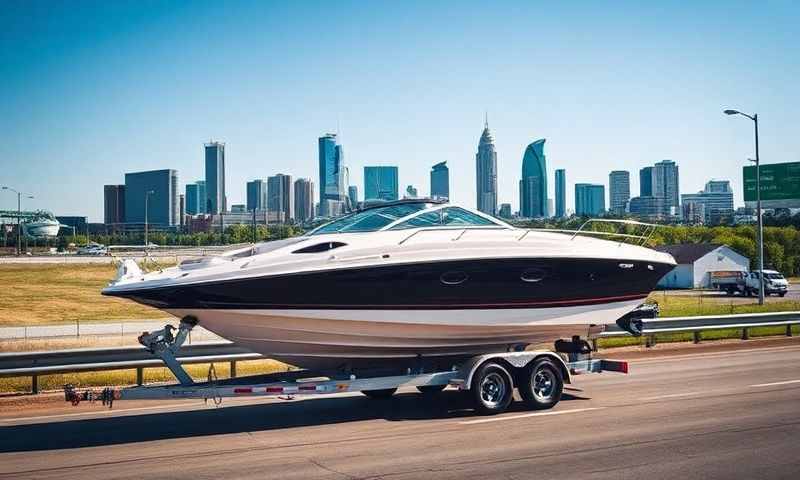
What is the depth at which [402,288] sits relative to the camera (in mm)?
10484

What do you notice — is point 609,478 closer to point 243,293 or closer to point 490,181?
point 243,293

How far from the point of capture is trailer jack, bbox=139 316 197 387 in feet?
32.1

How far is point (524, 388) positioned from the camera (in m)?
11.3

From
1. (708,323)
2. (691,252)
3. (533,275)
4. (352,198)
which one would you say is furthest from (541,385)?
(691,252)

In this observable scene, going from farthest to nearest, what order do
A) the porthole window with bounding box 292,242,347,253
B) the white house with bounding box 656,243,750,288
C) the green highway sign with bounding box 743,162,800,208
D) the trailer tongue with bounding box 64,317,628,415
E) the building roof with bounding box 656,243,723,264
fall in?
the building roof with bounding box 656,243,723,264
the white house with bounding box 656,243,750,288
the green highway sign with bounding box 743,162,800,208
the porthole window with bounding box 292,242,347,253
the trailer tongue with bounding box 64,317,628,415

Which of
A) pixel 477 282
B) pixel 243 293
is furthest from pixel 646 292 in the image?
pixel 243 293

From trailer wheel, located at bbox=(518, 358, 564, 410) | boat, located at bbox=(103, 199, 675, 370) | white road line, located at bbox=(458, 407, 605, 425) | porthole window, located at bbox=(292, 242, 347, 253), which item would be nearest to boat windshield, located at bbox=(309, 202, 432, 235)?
boat, located at bbox=(103, 199, 675, 370)

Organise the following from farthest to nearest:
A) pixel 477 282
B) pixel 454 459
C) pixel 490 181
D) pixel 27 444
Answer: pixel 490 181, pixel 477 282, pixel 27 444, pixel 454 459

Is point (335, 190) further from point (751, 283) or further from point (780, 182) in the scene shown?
point (751, 283)

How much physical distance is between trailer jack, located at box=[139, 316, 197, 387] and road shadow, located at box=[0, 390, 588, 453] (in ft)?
2.67

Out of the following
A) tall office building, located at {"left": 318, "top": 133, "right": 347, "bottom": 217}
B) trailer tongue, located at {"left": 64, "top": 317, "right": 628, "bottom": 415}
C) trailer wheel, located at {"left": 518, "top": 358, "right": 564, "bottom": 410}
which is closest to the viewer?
trailer tongue, located at {"left": 64, "top": 317, "right": 628, "bottom": 415}

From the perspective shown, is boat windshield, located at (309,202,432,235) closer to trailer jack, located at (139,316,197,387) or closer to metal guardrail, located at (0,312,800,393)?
metal guardrail, located at (0,312,800,393)

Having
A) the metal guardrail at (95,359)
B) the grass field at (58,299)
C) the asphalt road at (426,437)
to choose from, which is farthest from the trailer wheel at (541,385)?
the grass field at (58,299)

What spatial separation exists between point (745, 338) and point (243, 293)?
53.8 ft
